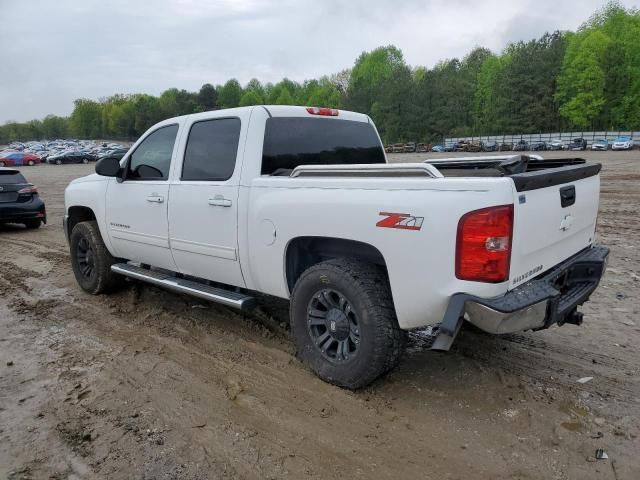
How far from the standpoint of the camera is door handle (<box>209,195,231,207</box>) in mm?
4173

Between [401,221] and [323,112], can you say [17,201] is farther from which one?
[401,221]

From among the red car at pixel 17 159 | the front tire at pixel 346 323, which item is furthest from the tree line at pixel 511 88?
the front tire at pixel 346 323

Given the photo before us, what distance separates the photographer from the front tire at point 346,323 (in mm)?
3404

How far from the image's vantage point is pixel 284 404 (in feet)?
11.7

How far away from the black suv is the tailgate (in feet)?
37.4

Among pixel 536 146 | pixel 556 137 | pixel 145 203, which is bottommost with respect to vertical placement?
pixel 536 146

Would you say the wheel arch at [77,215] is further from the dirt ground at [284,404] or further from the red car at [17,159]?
the red car at [17,159]

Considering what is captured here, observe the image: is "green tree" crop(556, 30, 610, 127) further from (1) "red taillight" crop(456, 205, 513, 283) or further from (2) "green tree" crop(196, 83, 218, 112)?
(2) "green tree" crop(196, 83, 218, 112)

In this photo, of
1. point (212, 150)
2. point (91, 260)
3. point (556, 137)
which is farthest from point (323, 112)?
point (556, 137)

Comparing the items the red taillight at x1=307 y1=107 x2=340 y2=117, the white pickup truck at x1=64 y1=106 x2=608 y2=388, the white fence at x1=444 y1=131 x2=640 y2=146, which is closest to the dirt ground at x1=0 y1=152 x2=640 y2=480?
the white pickup truck at x1=64 y1=106 x2=608 y2=388

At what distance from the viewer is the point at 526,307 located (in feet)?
9.82

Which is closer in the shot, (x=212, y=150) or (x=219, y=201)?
(x=219, y=201)

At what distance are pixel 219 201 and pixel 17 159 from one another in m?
58.2

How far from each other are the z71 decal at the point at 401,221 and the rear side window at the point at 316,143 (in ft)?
4.34
